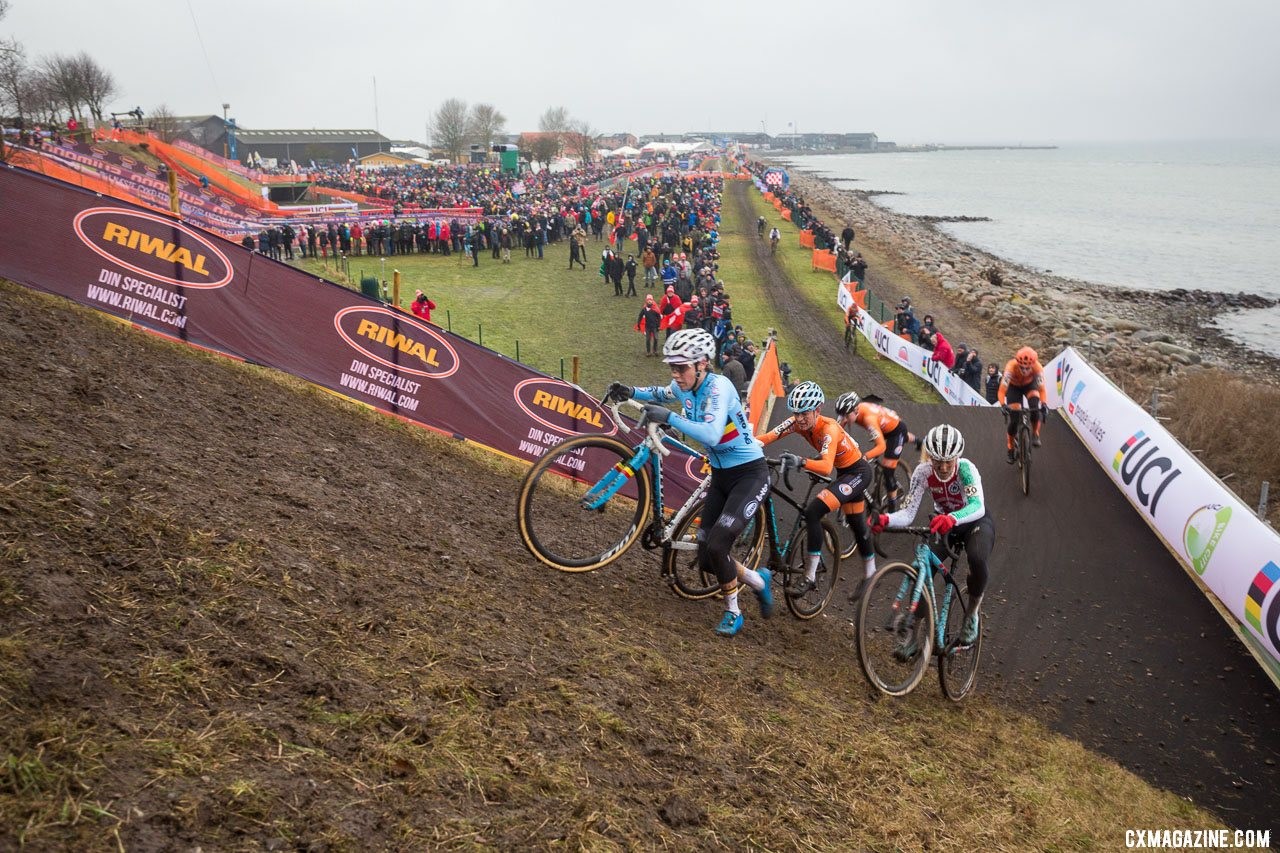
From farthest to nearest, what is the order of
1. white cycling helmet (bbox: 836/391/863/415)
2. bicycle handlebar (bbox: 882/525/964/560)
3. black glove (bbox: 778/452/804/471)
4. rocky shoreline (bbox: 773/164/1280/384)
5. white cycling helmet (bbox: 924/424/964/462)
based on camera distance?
rocky shoreline (bbox: 773/164/1280/384)
white cycling helmet (bbox: 836/391/863/415)
black glove (bbox: 778/452/804/471)
white cycling helmet (bbox: 924/424/964/462)
bicycle handlebar (bbox: 882/525/964/560)

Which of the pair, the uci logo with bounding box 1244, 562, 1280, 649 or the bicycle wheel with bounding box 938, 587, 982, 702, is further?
the uci logo with bounding box 1244, 562, 1280, 649

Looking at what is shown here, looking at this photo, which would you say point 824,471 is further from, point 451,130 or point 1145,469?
point 451,130

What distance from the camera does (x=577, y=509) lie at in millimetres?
9484

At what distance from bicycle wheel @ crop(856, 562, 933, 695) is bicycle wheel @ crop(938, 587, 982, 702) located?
0.80 ft

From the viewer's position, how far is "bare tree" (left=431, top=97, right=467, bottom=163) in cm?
11941

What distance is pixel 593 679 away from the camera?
5.67 metres

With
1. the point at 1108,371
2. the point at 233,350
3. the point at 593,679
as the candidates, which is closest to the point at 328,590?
the point at 593,679

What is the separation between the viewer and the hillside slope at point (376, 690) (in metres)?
3.76

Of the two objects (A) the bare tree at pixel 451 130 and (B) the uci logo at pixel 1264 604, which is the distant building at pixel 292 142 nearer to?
(A) the bare tree at pixel 451 130

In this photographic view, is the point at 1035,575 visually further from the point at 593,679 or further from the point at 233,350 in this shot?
the point at 233,350

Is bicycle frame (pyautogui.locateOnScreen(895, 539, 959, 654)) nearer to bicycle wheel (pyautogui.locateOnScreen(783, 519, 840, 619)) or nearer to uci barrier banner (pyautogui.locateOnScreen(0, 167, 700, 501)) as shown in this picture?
bicycle wheel (pyautogui.locateOnScreen(783, 519, 840, 619))

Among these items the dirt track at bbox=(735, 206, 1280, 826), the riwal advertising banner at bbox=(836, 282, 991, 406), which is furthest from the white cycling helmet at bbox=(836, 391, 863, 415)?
the riwal advertising banner at bbox=(836, 282, 991, 406)

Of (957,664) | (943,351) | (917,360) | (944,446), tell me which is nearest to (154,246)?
(944,446)

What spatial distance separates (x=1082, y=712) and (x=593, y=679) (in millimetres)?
5133
